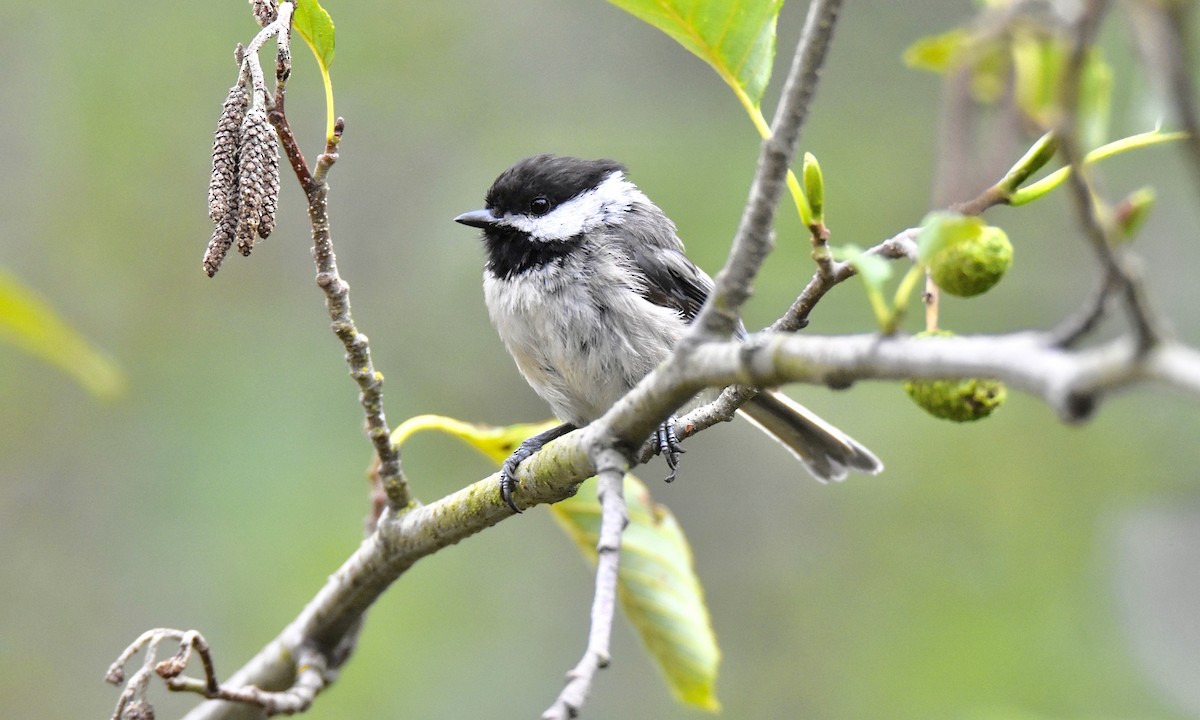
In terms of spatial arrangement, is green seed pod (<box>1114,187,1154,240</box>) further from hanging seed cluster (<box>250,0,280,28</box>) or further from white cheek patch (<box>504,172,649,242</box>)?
white cheek patch (<box>504,172,649,242</box>)

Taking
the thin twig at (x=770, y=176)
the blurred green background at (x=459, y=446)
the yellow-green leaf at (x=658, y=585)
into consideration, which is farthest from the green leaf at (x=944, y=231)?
the blurred green background at (x=459, y=446)

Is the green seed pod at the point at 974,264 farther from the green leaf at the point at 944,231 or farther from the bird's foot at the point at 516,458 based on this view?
the bird's foot at the point at 516,458

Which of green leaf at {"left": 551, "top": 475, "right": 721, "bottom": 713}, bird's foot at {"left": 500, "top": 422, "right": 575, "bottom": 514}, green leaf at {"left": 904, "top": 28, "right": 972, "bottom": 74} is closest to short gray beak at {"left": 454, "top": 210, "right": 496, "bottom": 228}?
bird's foot at {"left": 500, "top": 422, "right": 575, "bottom": 514}

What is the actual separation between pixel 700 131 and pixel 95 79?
13.7 feet

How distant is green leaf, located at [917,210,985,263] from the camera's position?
1187mm

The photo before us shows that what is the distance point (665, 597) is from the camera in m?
2.89

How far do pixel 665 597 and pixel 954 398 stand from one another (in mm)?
1419

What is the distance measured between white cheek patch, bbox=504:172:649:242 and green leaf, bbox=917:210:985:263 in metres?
2.70

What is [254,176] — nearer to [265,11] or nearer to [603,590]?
[265,11]

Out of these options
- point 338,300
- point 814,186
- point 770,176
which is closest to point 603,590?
point 770,176

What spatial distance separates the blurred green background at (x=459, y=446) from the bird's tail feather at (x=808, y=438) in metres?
2.94

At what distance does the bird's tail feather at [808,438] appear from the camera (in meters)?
3.88

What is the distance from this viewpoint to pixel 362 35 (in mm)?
A: 8164

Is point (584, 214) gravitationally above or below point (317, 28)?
above
